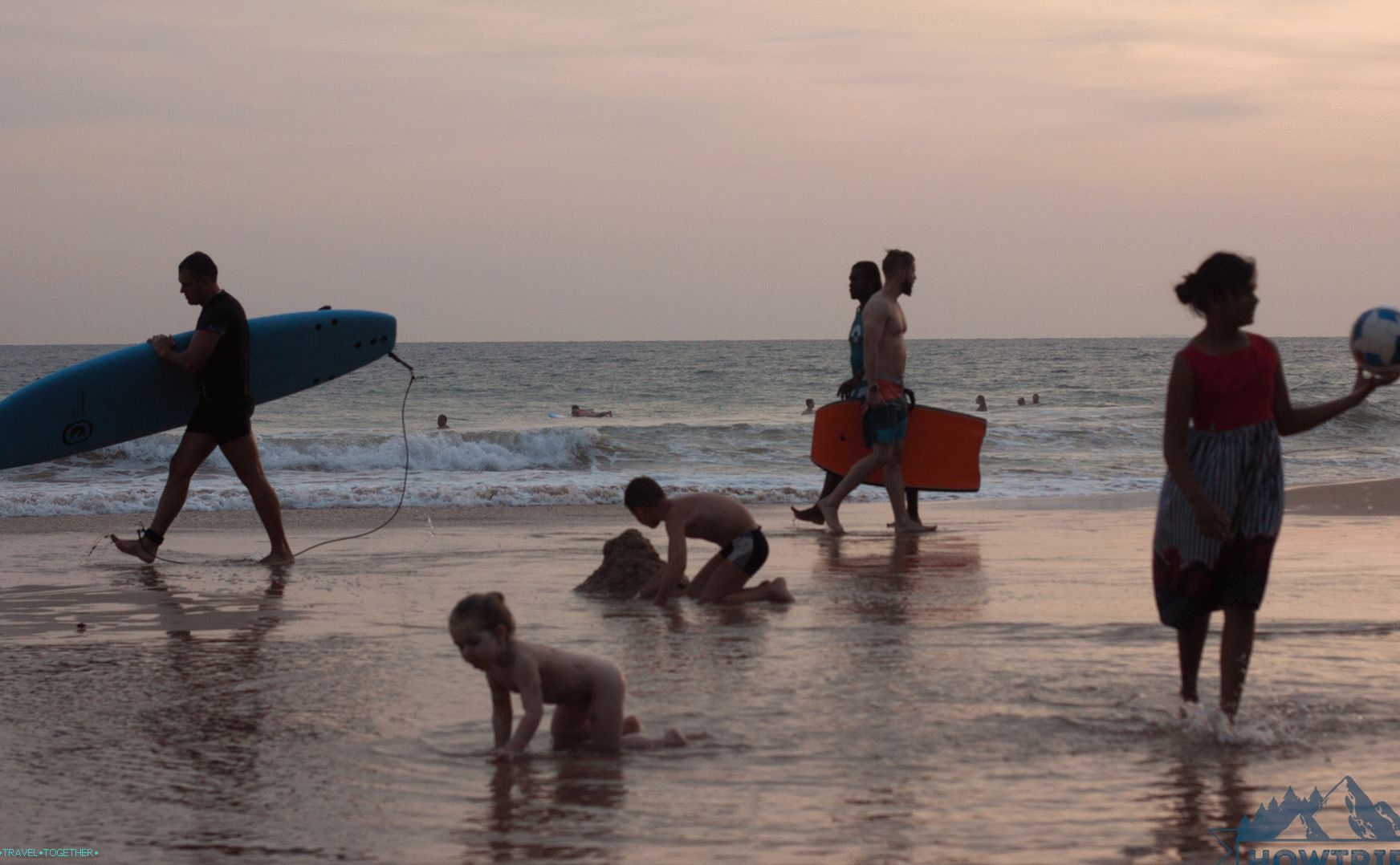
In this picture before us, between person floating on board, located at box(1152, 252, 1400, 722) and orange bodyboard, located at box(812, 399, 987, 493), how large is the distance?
666 centimetres

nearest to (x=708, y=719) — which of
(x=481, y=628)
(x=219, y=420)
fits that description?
(x=481, y=628)

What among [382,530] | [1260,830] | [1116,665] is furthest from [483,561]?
[1260,830]

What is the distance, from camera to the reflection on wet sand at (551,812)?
3.51 metres

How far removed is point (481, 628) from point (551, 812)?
1.94ft

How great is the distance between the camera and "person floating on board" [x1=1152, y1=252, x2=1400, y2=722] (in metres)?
4.41

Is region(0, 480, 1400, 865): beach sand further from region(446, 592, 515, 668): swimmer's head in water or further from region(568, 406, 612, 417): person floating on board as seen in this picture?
region(568, 406, 612, 417): person floating on board

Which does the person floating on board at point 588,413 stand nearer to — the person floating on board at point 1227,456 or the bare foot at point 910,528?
the bare foot at point 910,528

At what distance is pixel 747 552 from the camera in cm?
738

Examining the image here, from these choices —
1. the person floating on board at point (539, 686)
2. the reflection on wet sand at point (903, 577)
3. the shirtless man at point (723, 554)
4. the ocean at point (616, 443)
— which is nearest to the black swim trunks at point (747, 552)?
the shirtless man at point (723, 554)

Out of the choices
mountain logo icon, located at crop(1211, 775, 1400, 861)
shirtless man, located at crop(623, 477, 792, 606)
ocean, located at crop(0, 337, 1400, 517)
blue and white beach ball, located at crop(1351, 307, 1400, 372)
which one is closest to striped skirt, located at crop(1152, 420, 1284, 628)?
blue and white beach ball, located at crop(1351, 307, 1400, 372)

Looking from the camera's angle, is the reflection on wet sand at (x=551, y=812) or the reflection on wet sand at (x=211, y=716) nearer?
the reflection on wet sand at (x=551, y=812)

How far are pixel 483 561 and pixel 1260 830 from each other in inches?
252

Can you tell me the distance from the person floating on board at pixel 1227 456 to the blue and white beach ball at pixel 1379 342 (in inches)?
1.8

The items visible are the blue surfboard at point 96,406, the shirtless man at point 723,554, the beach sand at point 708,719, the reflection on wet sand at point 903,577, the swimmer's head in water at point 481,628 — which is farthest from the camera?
the blue surfboard at point 96,406
